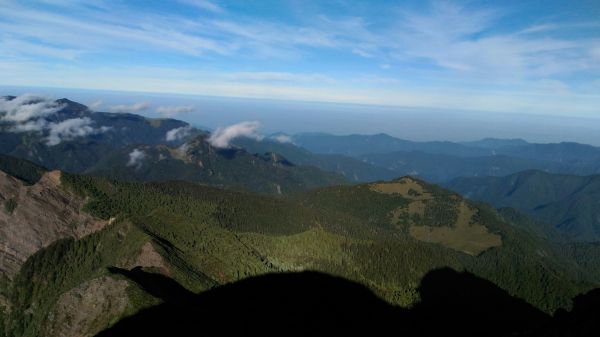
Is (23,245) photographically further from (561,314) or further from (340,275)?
(561,314)

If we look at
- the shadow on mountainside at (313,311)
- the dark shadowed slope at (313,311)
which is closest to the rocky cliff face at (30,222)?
the shadow on mountainside at (313,311)

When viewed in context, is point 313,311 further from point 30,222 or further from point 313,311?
point 30,222

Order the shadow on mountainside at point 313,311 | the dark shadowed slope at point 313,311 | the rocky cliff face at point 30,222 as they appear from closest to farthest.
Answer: the shadow on mountainside at point 313,311
the dark shadowed slope at point 313,311
the rocky cliff face at point 30,222

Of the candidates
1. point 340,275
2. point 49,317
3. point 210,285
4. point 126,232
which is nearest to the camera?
point 49,317

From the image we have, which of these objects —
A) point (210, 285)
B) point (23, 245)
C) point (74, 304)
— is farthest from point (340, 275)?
point (23, 245)

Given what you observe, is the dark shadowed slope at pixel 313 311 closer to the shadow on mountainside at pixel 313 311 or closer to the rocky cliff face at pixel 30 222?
the shadow on mountainside at pixel 313 311

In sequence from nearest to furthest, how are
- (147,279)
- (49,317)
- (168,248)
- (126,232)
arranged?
1. (49,317)
2. (147,279)
3. (168,248)
4. (126,232)
